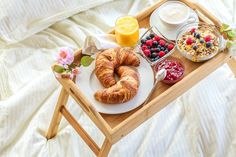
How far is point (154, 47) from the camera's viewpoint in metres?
1.26

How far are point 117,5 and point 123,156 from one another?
71 centimetres

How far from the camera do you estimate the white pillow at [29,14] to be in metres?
1.50

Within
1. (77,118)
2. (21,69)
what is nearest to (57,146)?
(77,118)

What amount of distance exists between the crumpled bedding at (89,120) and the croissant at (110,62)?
30 cm

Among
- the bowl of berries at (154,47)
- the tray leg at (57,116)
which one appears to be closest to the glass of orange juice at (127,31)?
the bowl of berries at (154,47)

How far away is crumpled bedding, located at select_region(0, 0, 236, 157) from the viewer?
1351mm

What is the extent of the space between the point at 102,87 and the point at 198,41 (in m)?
0.35

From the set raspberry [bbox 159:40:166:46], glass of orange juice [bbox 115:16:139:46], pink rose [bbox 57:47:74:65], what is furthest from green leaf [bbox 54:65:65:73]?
raspberry [bbox 159:40:166:46]

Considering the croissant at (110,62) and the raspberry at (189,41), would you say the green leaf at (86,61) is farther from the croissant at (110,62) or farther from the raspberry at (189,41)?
the raspberry at (189,41)

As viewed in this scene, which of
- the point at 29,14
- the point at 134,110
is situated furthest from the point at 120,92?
the point at 29,14

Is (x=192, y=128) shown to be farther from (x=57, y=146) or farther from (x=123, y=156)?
(x=57, y=146)

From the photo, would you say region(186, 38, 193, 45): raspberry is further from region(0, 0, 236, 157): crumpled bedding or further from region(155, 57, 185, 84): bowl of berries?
region(0, 0, 236, 157): crumpled bedding

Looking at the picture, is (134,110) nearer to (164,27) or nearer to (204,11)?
(164,27)

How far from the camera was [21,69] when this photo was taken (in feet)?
5.05
